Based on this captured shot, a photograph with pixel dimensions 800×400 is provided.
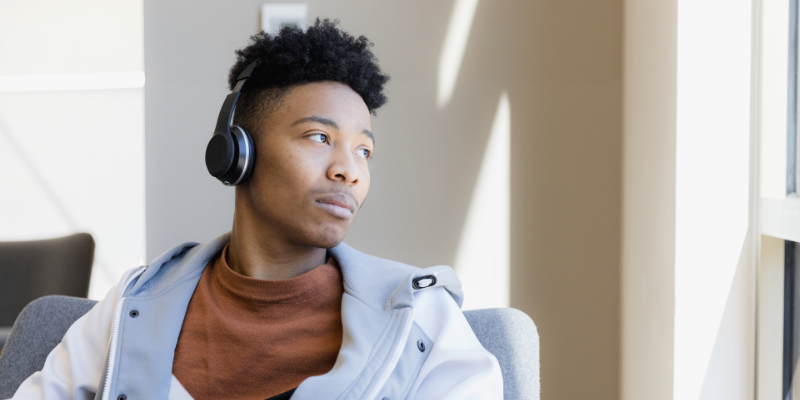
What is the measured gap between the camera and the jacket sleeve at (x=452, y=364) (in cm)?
85

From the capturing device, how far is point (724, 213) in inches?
47.6

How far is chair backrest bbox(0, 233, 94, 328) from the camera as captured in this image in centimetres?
214

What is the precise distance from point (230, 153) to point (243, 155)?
0.08ft

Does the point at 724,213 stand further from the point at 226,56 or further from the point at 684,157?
the point at 226,56

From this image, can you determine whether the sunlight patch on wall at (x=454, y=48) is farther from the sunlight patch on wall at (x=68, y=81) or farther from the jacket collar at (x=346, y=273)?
the sunlight patch on wall at (x=68, y=81)

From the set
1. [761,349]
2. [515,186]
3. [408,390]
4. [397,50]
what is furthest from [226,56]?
[761,349]

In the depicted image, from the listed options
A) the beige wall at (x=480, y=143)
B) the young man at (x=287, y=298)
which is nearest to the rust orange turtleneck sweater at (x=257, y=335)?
the young man at (x=287, y=298)

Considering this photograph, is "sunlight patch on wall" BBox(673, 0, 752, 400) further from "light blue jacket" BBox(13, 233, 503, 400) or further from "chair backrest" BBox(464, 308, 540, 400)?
"light blue jacket" BBox(13, 233, 503, 400)

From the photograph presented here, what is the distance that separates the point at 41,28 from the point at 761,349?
2.44 meters

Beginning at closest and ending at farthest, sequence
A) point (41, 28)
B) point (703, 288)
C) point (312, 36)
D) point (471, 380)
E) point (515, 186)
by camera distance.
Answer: point (471, 380), point (312, 36), point (703, 288), point (515, 186), point (41, 28)

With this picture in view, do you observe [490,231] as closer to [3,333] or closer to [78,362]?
[78,362]

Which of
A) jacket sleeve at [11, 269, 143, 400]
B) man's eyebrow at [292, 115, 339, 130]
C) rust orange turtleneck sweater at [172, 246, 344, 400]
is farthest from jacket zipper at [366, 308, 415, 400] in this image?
jacket sleeve at [11, 269, 143, 400]

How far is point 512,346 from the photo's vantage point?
1035 millimetres

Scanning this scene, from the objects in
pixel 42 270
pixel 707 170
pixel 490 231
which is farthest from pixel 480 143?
pixel 42 270
